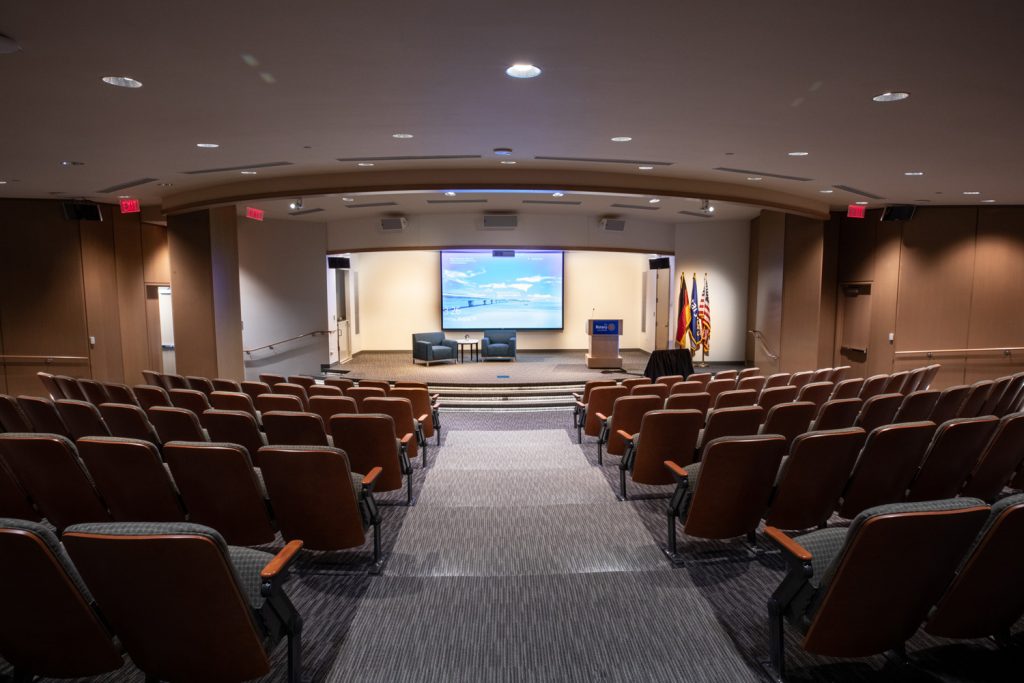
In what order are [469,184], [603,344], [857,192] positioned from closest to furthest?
1. [469,184]
2. [857,192]
3. [603,344]

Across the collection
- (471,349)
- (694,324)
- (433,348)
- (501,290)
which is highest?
(501,290)

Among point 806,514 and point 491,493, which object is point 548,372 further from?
point 806,514

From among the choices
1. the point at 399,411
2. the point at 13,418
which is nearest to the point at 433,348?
the point at 399,411

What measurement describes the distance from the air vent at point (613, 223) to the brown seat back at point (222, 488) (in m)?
9.83

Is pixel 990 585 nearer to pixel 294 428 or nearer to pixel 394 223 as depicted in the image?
pixel 294 428

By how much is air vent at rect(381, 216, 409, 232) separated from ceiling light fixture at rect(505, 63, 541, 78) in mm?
8207

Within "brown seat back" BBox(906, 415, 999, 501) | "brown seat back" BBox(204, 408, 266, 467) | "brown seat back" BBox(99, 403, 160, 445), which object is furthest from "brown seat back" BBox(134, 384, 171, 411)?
"brown seat back" BBox(906, 415, 999, 501)

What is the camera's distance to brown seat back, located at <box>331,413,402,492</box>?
415 centimetres

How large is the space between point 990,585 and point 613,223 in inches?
403

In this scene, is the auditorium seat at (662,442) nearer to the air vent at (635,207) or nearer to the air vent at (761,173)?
the air vent at (761,173)

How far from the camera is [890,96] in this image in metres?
4.00

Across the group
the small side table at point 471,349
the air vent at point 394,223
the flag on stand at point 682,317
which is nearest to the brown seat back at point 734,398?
the flag on stand at point 682,317

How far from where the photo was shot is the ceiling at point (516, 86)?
288cm

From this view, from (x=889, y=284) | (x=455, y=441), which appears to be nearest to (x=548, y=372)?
(x=455, y=441)
